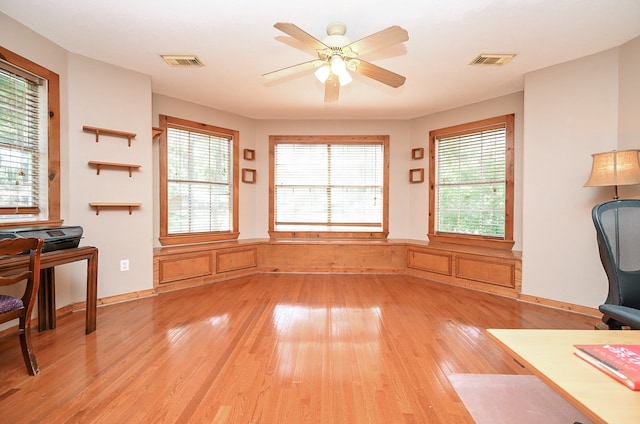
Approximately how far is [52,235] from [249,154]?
10.2 ft

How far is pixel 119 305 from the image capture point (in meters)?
3.33

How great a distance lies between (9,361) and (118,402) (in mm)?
1138

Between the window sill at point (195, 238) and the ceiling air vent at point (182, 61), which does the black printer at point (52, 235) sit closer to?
the window sill at point (195, 238)

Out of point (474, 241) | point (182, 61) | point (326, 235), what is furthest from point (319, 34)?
point (474, 241)

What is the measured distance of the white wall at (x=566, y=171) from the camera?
306 cm

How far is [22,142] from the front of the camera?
2672 mm

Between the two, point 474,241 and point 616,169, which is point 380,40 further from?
point 474,241

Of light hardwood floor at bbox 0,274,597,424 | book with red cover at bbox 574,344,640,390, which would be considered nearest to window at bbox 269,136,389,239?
light hardwood floor at bbox 0,274,597,424

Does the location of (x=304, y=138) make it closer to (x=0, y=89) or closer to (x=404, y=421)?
(x=0, y=89)

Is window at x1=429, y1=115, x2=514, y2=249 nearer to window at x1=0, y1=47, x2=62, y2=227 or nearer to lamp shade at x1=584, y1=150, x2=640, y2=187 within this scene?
lamp shade at x1=584, y1=150, x2=640, y2=187

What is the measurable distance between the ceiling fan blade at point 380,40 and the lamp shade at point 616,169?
2218mm

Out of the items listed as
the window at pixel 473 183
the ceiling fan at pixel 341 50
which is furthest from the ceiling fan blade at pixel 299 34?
the window at pixel 473 183

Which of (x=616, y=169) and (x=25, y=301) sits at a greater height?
(x=616, y=169)

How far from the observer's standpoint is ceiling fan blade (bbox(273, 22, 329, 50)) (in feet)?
6.19
